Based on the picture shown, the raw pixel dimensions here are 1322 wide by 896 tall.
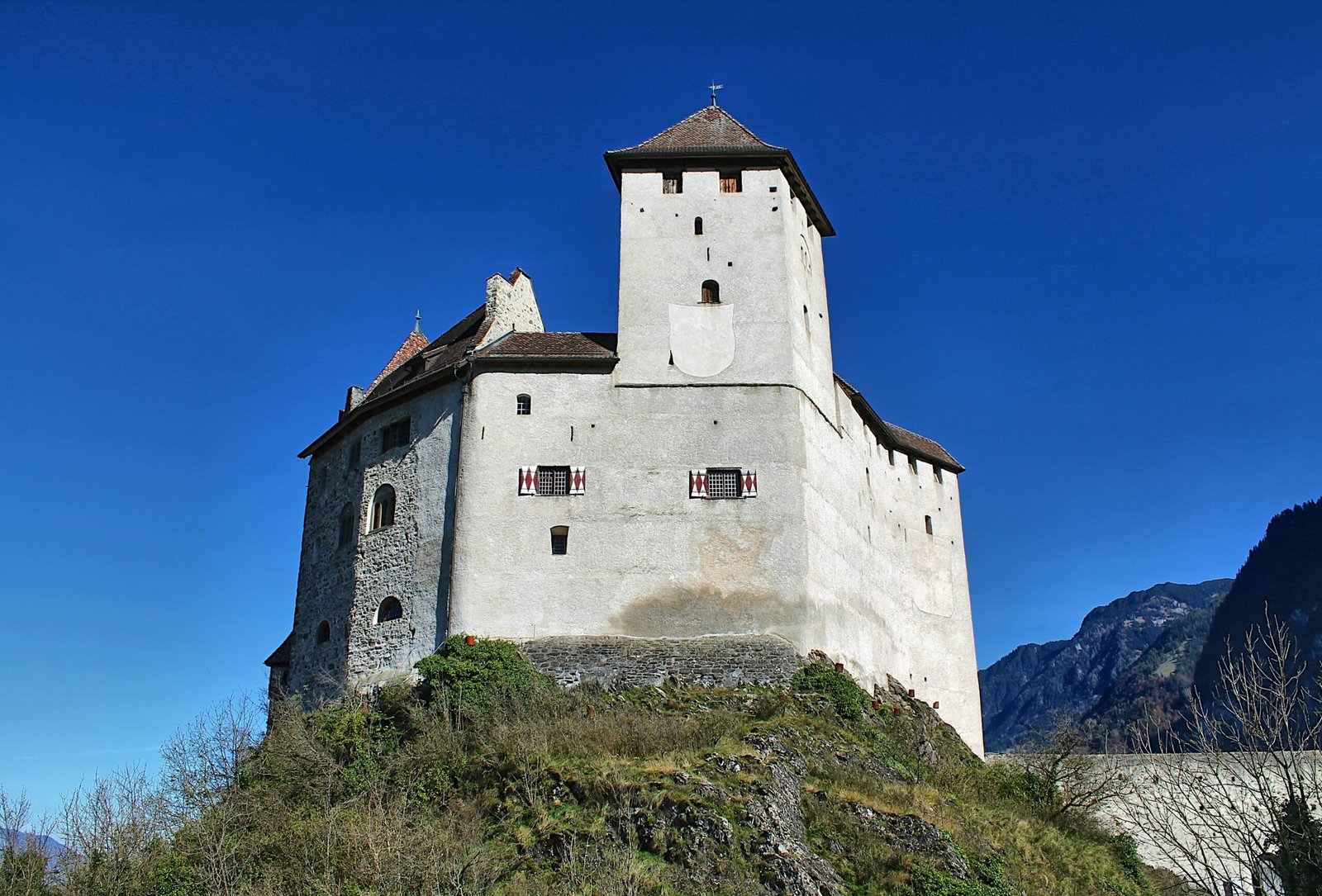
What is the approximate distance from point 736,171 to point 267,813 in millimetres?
23370

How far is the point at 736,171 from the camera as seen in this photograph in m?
38.7

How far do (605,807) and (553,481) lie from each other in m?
11.8

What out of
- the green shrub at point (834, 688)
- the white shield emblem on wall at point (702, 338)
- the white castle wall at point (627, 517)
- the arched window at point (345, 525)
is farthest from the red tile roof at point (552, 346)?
the green shrub at point (834, 688)

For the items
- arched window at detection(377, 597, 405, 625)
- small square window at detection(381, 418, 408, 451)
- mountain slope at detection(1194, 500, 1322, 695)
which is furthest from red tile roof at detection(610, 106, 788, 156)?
mountain slope at detection(1194, 500, 1322, 695)

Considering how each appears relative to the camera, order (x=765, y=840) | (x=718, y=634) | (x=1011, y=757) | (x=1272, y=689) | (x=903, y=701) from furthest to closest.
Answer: (x=1011, y=757) → (x=903, y=701) → (x=718, y=634) → (x=765, y=840) → (x=1272, y=689)

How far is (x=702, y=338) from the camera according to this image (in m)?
35.8

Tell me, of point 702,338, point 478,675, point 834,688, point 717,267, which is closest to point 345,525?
point 478,675

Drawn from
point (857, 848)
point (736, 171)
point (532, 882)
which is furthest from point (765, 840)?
point (736, 171)

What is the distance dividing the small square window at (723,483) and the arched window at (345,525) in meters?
11.8

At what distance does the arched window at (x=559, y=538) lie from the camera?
109 feet

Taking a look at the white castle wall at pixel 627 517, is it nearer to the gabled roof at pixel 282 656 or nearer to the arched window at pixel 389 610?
the arched window at pixel 389 610

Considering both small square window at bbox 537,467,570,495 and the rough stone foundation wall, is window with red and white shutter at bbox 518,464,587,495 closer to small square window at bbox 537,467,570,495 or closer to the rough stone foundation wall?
small square window at bbox 537,467,570,495

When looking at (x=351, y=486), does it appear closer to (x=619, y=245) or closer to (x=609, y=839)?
(x=619, y=245)

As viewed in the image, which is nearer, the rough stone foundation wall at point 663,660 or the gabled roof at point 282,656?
the rough stone foundation wall at point 663,660
